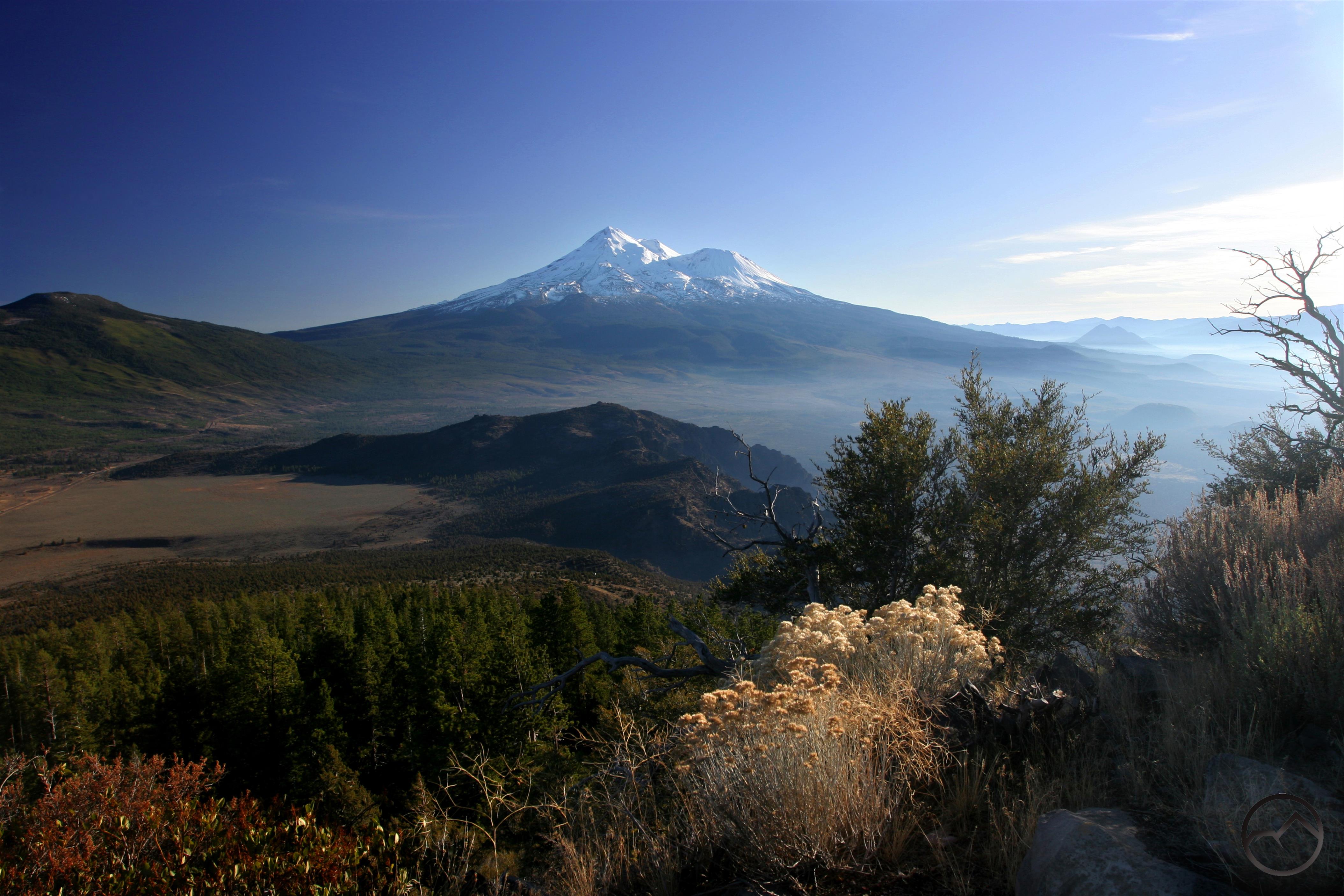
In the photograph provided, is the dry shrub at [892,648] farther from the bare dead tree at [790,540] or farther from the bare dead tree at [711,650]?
the bare dead tree at [790,540]

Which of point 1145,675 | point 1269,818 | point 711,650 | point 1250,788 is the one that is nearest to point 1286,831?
point 1269,818

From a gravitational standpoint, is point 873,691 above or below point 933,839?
above

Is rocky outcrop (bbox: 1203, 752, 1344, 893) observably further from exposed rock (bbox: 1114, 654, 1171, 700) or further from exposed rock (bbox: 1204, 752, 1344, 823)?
exposed rock (bbox: 1114, 654, 1171, 700)

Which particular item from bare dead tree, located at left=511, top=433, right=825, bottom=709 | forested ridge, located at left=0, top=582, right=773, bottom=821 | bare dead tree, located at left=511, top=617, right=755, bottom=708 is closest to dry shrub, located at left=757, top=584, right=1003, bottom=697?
bare dead tree, located at left=511, top=433, right=825, bottom=709

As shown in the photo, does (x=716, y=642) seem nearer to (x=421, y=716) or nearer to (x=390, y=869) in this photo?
(x=390, y=869)

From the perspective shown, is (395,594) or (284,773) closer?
(284,773)

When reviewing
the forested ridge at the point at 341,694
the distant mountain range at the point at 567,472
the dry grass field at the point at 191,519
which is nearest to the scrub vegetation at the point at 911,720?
the forested ridge at the point at 341,694

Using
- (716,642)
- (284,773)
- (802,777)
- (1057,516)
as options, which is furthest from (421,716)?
(802,777)
